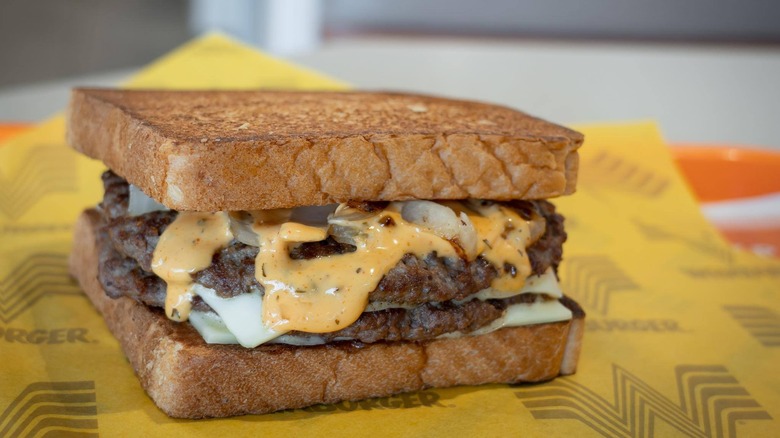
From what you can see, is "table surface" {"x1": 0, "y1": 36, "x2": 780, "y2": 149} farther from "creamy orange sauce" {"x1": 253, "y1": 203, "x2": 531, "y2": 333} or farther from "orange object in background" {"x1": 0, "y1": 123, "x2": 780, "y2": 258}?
"creamy orange sauce" {"x1": 253, "y1": 203, "x2": 531, "y2": 333}

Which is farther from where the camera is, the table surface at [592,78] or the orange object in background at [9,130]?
the table surface at [592,78]

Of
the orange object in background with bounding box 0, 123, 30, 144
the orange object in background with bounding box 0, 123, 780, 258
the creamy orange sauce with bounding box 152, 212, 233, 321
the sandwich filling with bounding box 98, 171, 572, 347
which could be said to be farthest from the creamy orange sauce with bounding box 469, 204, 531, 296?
the orange object in background with bounding box 0, 123, 30, 144

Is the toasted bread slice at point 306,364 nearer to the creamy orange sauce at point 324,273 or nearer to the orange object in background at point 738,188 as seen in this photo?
the creamy orange sauce at point 324,273

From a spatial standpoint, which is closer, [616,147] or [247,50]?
[616,147]

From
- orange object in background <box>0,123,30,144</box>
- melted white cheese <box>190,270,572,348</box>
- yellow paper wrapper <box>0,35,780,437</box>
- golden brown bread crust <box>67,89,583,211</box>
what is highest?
golden brown bread crust <box>67,89,583,211</box>

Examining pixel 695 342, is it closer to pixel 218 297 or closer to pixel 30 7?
pixel 218 297

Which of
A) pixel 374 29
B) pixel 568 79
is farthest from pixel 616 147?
pixel 374 29

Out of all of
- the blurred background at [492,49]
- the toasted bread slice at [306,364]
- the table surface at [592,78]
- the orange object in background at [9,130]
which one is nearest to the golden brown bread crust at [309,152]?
the toasted bread slice at [306,364]
